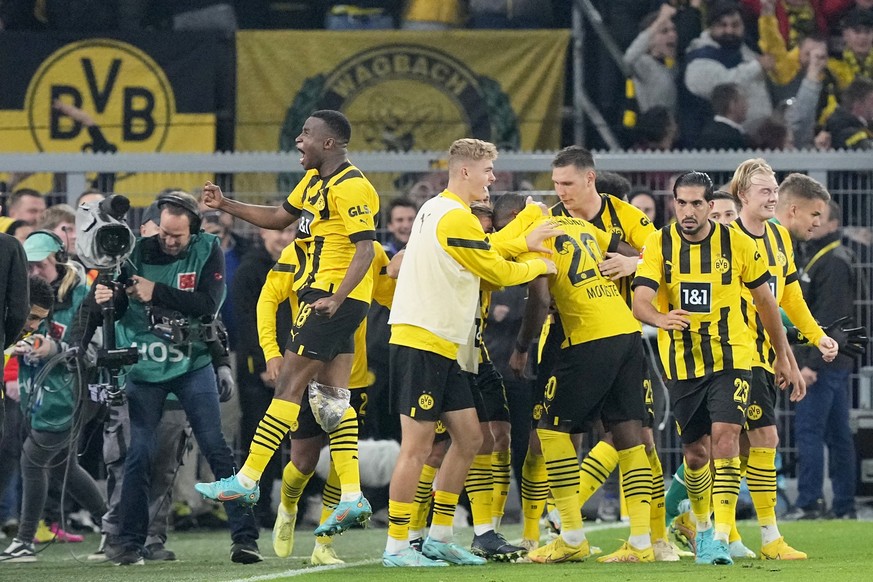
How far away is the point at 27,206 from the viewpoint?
455 inches

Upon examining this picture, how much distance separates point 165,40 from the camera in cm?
1452

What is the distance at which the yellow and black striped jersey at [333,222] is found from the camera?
27.7 feet

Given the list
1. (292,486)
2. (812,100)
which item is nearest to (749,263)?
(292,486)

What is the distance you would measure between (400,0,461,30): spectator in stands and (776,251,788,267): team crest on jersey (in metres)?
6.35

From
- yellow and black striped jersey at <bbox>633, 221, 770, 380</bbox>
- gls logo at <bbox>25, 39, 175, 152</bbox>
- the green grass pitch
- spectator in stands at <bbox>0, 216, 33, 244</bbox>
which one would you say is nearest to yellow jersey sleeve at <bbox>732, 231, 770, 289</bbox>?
yellow and black striped jersey at <bbox>633, 221, 770, 380</bbox>

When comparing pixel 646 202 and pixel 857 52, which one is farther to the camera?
pixel 857 52

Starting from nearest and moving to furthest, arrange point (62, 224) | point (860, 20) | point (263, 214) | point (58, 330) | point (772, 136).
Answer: point (263, 214), point (58, 330), point (62, 224), point (772, 136), point (860, 20)

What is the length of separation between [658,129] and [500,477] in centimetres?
545

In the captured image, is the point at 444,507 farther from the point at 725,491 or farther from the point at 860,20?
the point at 860,20

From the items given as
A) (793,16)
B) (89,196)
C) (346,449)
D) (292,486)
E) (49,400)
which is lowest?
(292,486)

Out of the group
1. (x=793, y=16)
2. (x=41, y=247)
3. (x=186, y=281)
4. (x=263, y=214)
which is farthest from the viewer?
(x=793, y=16)

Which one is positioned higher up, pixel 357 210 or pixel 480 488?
pixel 357 210

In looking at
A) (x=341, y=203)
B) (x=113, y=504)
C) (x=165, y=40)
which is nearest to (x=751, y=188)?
(x=341, y=203)

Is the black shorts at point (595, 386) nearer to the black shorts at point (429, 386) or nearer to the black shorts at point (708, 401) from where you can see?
the black shorts at point (708, 401)
